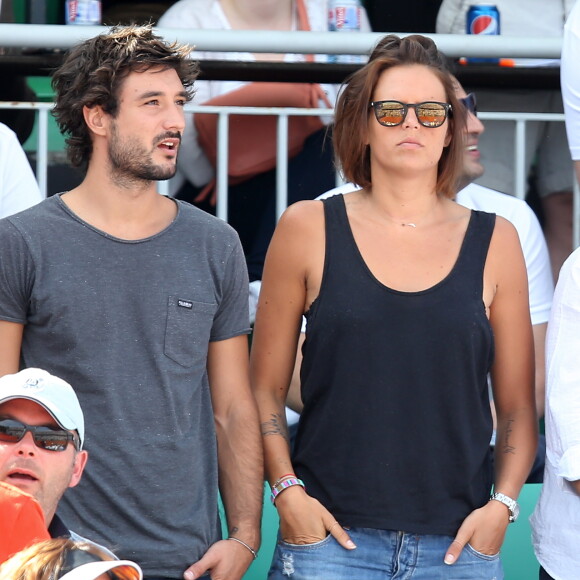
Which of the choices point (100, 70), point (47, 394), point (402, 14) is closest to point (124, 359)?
point (47, 394)

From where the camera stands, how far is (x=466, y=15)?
197 inches

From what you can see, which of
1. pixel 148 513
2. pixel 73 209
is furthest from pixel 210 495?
pixel 73 209

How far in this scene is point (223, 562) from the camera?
312 cm

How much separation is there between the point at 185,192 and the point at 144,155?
158 centimetres

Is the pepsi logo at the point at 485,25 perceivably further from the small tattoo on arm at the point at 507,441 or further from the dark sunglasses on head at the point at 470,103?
the small tattoo on arm at the point at 507,441

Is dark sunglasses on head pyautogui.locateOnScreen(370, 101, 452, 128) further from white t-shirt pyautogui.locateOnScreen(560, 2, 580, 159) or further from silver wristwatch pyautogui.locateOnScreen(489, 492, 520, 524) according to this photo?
silver wristwatch pyautogui.locateOnScreen(489, 492, 520, 524)

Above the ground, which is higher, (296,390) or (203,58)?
(203,58)

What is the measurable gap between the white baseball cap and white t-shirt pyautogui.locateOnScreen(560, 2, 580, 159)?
180cm

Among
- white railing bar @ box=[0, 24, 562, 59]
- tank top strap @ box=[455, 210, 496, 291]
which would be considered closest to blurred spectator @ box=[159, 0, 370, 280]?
white railing bar @ box=[0, 24, 562, 59]

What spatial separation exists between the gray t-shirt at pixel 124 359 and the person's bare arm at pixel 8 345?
0.9 inches

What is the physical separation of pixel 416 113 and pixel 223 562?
1.24 meters

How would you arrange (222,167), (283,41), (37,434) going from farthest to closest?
(222,167), (283,41), (37,434)

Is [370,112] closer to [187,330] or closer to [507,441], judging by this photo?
[187,330]

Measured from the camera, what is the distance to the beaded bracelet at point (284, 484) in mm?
3139
